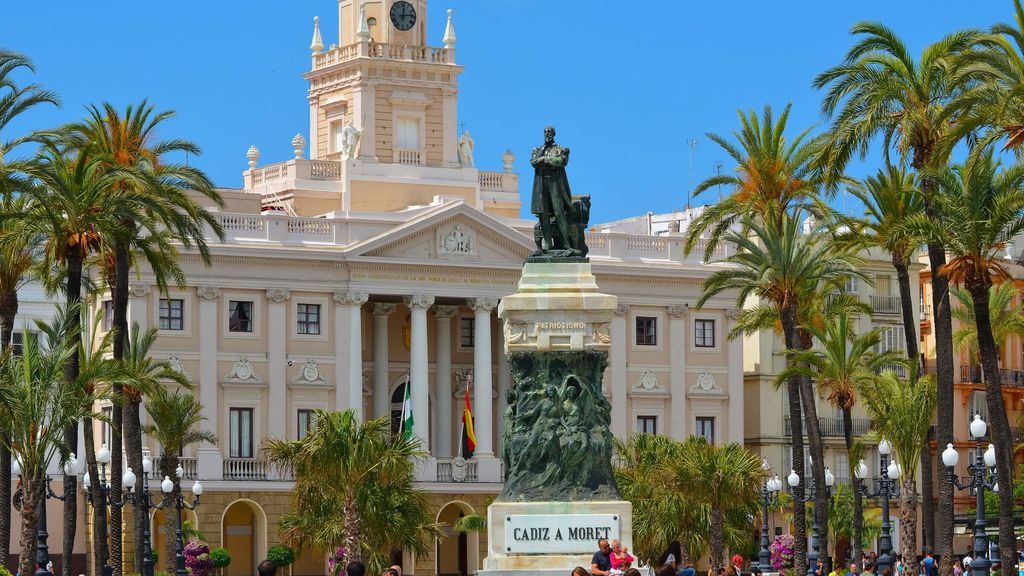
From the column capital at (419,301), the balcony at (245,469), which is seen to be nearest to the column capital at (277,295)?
the column capital at (419,301)

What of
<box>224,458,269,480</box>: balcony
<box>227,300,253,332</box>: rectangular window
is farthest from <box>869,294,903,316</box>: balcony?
<box>224,458,269,480</box>: balcony

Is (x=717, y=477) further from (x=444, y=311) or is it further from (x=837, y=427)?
(x=837, y=427)

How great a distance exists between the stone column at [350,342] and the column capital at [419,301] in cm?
163

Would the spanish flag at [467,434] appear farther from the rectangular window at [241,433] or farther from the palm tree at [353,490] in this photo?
the palm tree at [353,490]

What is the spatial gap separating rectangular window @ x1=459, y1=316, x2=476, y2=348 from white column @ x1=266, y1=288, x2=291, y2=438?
8.34 meters

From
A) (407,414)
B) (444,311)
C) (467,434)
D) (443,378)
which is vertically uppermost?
(444,311)

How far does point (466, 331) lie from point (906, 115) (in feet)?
131

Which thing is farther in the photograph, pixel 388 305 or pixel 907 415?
pixel 388 305

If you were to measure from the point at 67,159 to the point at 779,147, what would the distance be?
18961 millimetres

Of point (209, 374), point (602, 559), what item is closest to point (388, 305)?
point (209, 374)

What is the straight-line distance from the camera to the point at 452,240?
9181cm

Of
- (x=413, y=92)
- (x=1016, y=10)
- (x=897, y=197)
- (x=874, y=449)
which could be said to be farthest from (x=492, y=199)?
(x=1016, y=10)

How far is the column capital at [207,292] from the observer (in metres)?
88.2

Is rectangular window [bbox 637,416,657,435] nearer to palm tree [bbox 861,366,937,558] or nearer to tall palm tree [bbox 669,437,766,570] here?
tall palm tree [bbox 669,437,766,570]
